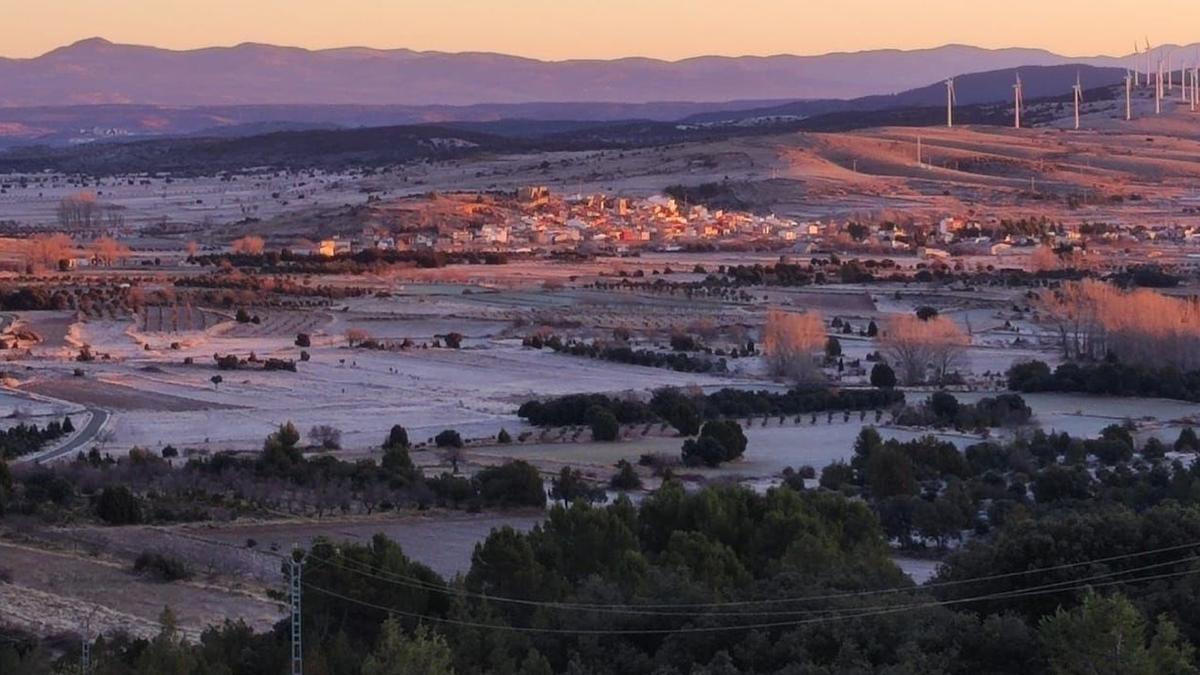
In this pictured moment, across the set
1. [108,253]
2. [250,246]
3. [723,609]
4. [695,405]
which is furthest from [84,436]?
[250,246]

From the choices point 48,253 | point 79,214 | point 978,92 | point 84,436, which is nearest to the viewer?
point 84,436

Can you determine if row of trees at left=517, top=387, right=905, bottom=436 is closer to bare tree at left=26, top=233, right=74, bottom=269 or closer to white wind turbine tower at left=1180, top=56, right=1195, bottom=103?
bare tree at left=26, top=233, right=74, bottom=269

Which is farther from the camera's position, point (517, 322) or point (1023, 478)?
point (517, 322)

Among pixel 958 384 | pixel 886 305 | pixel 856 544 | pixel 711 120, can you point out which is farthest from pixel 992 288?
pixel 711 120

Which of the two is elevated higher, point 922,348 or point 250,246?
point 922,348

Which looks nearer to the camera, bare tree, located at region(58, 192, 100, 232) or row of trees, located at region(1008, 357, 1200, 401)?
row of trees, located at region(1008, 357, 1200, 401)

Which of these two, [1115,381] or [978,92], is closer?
[1115,381]

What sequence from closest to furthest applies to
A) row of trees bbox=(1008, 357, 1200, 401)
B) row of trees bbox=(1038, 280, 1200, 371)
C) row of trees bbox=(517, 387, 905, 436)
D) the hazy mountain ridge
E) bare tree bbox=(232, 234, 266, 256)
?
row of trees bbox=(517, 387, 905, 436), row of trees bbox=(1008, 357, 1200, 401), row of trees bbox=(1038, 280, 1200, 371), bare tree bbox=(232, 234, 266, 256), the hazy mountain ridge

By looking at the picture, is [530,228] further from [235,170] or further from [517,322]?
[235,170]

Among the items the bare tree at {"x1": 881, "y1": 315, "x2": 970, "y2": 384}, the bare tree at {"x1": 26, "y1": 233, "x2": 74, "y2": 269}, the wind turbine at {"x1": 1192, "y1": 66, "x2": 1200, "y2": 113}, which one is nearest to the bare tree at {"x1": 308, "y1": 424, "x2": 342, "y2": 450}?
the bare tree at {"x1": 881, "y1": 315, "x2": 970, "y2": 384}

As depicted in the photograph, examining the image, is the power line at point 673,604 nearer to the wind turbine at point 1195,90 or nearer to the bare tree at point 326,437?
the bare tree at point 326,437

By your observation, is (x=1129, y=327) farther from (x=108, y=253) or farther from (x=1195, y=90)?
(x=1195, y=90)
